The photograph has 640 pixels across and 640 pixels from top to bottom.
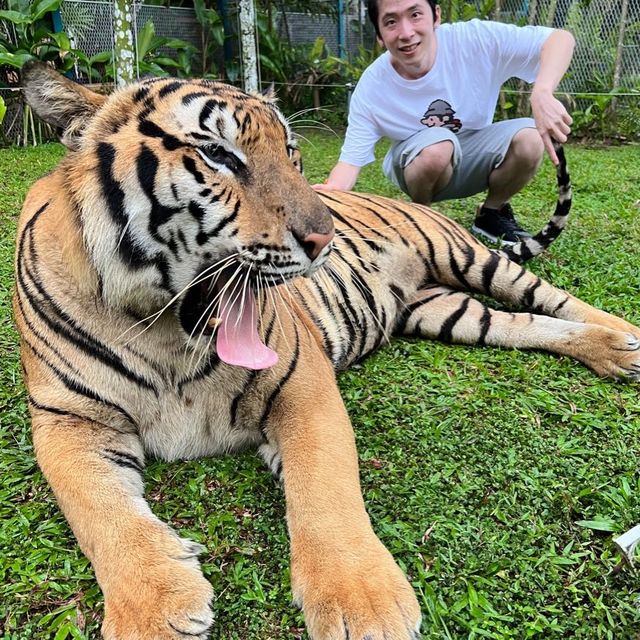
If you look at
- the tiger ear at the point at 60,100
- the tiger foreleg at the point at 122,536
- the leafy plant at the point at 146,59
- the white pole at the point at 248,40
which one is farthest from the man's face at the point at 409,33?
the white pole at the point at 248,40

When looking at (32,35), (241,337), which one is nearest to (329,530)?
(241,337)

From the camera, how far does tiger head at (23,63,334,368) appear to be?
151cm

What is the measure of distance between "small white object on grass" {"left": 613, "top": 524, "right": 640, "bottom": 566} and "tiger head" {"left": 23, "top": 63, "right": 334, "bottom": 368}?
98cm

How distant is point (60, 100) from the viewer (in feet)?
5.09

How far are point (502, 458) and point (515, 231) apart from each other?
2.27 m

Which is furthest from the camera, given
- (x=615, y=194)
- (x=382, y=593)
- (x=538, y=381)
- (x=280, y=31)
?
(x=280, y=31)

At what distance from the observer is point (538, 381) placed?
231cm

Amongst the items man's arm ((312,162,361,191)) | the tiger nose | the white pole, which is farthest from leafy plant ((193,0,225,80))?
the tiger nose

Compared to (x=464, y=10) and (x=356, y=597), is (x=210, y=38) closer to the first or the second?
(x=464, y=10)

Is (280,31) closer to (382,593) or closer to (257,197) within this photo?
(257,197)

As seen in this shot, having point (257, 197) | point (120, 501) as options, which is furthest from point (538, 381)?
point (120, 501)

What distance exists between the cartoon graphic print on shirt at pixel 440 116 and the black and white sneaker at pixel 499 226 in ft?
1.93

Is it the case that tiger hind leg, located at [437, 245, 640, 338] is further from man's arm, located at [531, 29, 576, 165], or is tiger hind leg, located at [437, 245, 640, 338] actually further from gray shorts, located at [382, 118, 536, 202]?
gray shorts, located at [382, 118, 536, 202]

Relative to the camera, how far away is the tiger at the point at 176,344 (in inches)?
52.4
